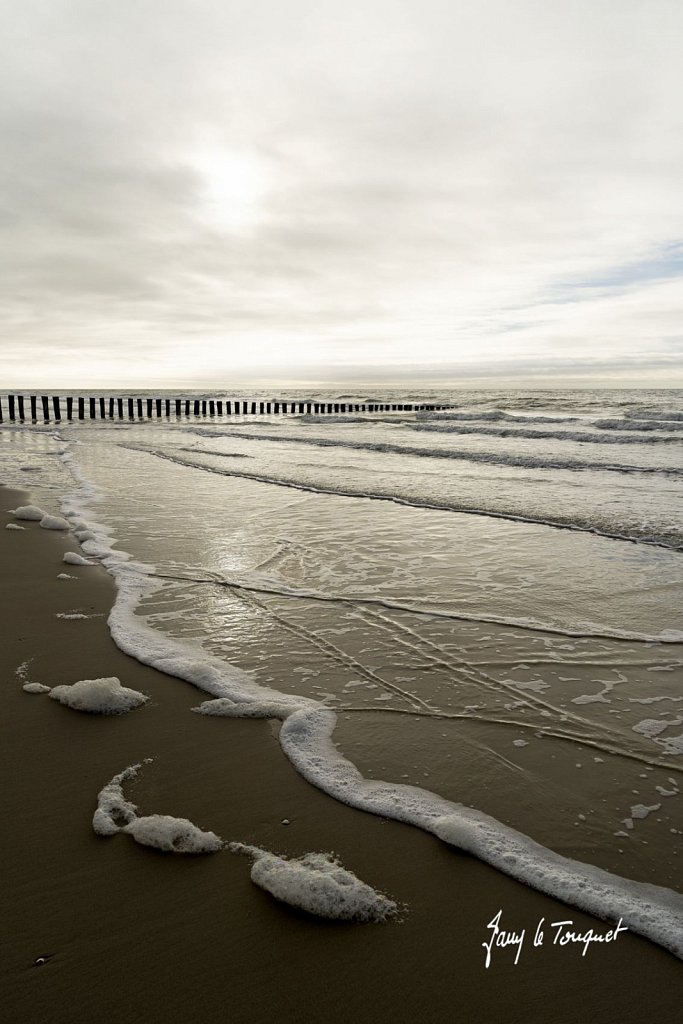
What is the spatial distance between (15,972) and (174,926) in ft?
1.49

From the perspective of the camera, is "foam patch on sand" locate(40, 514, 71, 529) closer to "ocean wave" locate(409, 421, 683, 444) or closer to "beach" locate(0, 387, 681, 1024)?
"beach" locate(0, 387, 681, 1024)

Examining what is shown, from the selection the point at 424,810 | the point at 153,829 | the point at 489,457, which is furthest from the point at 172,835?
the point at 489,457

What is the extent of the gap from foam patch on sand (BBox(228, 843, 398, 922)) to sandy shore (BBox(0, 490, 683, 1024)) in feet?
0.13

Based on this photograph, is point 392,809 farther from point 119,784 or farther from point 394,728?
point 119,784

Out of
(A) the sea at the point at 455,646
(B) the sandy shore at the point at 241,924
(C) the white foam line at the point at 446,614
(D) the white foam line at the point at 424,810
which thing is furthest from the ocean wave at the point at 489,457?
(B) the sandy shore at the point at 241,924

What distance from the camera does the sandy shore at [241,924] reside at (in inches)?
67.2

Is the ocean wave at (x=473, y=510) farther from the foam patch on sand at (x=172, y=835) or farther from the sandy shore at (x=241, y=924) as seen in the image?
the foam patch on sand at (x=172, y=835)

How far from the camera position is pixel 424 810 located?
251 centimetres

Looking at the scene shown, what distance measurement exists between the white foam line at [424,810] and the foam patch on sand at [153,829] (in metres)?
0.59

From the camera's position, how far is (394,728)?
314 centimetres

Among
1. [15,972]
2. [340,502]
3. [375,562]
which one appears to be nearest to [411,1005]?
[15,972]

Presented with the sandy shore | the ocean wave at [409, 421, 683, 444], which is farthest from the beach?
the ocean wave at [409, 421, 683, 444]

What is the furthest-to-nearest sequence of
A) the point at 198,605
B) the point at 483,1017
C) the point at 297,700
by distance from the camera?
the point at 198,605, the point at 297,700, the point at 483,1017

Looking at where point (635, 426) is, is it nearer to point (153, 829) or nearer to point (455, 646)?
point (455, 646)
